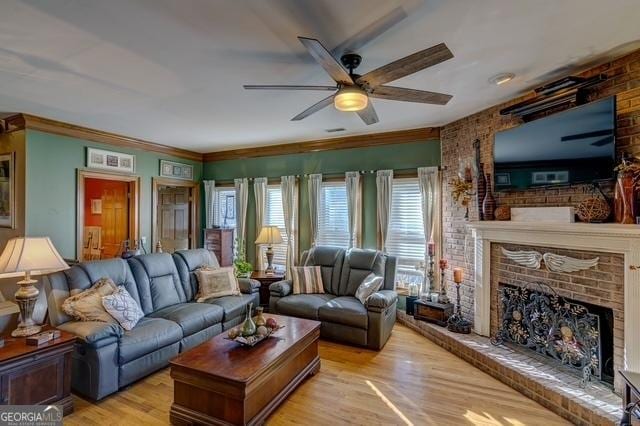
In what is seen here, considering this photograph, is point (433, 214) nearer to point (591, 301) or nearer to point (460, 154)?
point (460, 154)

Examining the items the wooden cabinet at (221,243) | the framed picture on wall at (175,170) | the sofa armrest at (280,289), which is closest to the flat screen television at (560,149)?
the sofa armrest at (280,289)

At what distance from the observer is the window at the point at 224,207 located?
20.9ft

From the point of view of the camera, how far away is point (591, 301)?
2.74 m

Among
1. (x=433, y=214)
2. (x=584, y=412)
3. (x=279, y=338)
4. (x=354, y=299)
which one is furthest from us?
(x=433, y=214)

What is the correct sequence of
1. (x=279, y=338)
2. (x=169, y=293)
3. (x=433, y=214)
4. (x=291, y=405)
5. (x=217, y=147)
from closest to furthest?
(x=291, y=405)
(x=279, y=338)
(x=169, y=293)
(x=433, y=214)
(x=217, y=147)

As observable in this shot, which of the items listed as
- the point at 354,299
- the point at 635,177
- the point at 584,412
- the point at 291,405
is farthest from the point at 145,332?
the point at 635,177

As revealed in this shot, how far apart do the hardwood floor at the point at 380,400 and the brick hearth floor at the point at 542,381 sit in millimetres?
78

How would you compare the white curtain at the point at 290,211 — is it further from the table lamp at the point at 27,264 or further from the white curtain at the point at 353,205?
the table lamp at the point at 27,264

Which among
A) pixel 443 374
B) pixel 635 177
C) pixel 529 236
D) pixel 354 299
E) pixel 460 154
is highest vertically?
pixel 460 154

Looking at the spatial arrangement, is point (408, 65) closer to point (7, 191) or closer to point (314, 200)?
point (314, 200)

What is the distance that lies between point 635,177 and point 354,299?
300 cm

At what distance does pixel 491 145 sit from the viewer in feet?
12.5

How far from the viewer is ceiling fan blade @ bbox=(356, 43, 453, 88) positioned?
183 cm

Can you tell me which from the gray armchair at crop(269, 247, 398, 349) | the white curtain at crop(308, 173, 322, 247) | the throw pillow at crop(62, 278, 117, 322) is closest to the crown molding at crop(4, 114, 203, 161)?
the throw pillow at crop(62, 278, 117, 322)
